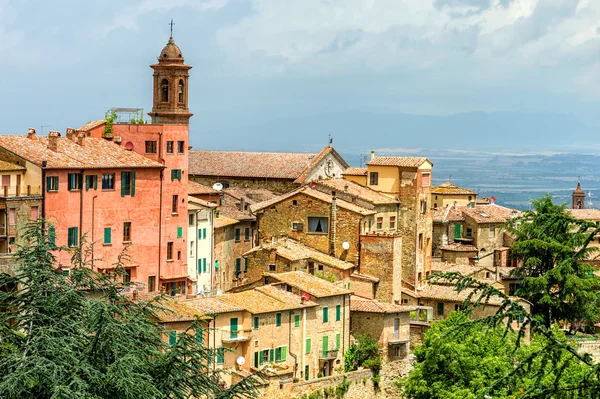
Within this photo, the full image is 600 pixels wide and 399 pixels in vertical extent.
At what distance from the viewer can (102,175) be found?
54156 millimetres

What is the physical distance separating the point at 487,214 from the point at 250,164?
15.1m

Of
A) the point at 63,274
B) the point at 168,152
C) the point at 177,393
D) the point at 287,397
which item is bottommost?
the point at 287,397

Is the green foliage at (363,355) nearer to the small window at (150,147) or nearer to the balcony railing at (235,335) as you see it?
the balcony railing at (235,335)

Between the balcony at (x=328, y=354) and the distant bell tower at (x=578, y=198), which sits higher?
the distant bell tower at (x=578, y=198)

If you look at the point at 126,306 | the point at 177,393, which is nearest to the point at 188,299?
the point at 126,306

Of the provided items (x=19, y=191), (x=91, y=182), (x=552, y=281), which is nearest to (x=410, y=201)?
(x=552, y=281)

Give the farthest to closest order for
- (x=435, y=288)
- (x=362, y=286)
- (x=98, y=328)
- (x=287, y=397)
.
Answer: (x=435, y=288), (x=362, y=286), (x=287, y=397), (x=98, y=328)

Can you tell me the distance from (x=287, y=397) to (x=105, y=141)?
1453cm

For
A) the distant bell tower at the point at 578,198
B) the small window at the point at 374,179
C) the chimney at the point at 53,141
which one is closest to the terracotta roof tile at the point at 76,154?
the chimney at the point at 53,141

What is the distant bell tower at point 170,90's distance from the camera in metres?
62.7

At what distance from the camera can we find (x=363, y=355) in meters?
58.8

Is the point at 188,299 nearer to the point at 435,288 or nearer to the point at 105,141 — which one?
the point at 105,141

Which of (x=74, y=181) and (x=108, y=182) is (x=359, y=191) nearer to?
(x=108, y=182)

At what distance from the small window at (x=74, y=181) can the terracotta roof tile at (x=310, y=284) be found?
33.9ft
